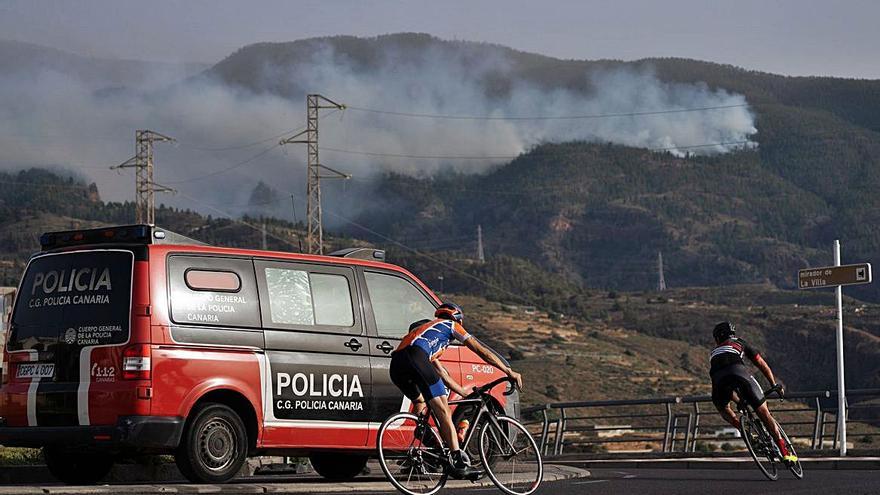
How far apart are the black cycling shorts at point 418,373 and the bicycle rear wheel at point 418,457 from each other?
0.33 metres

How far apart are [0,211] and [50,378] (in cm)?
19445

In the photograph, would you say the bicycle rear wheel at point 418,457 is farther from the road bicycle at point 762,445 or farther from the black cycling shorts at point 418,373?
the road bicycle at point 762,445

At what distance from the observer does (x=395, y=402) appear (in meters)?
15.7

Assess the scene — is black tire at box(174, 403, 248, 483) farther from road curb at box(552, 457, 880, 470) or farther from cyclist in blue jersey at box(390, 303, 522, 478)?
road curb at box(552, 457, 880, 470)

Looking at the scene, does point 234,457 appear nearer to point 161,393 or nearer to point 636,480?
point 161,393

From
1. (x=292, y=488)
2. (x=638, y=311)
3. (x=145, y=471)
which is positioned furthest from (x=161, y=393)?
(x=638, y=311)

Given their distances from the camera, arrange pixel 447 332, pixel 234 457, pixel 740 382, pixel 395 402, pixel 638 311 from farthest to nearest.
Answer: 1. pixel 638 311
2. pixel 740 382
3. pixel 395 402
4. pixel 234 457
5. pixel 447 332

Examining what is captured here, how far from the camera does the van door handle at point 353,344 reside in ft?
50.7

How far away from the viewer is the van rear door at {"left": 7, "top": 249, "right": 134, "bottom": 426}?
44.9 feet

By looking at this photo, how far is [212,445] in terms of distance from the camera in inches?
553

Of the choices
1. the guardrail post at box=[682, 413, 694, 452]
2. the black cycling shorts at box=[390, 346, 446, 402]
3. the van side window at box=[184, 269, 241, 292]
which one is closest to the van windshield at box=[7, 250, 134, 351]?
the van side window at box=[184, 269, 241, 292]

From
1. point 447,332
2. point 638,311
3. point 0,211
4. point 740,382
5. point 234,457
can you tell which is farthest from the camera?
point 0,211

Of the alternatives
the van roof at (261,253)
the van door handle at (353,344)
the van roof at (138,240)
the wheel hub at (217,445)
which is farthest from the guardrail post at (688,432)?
the wheel hub at (217,445)

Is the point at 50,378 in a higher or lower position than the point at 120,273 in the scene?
lower
